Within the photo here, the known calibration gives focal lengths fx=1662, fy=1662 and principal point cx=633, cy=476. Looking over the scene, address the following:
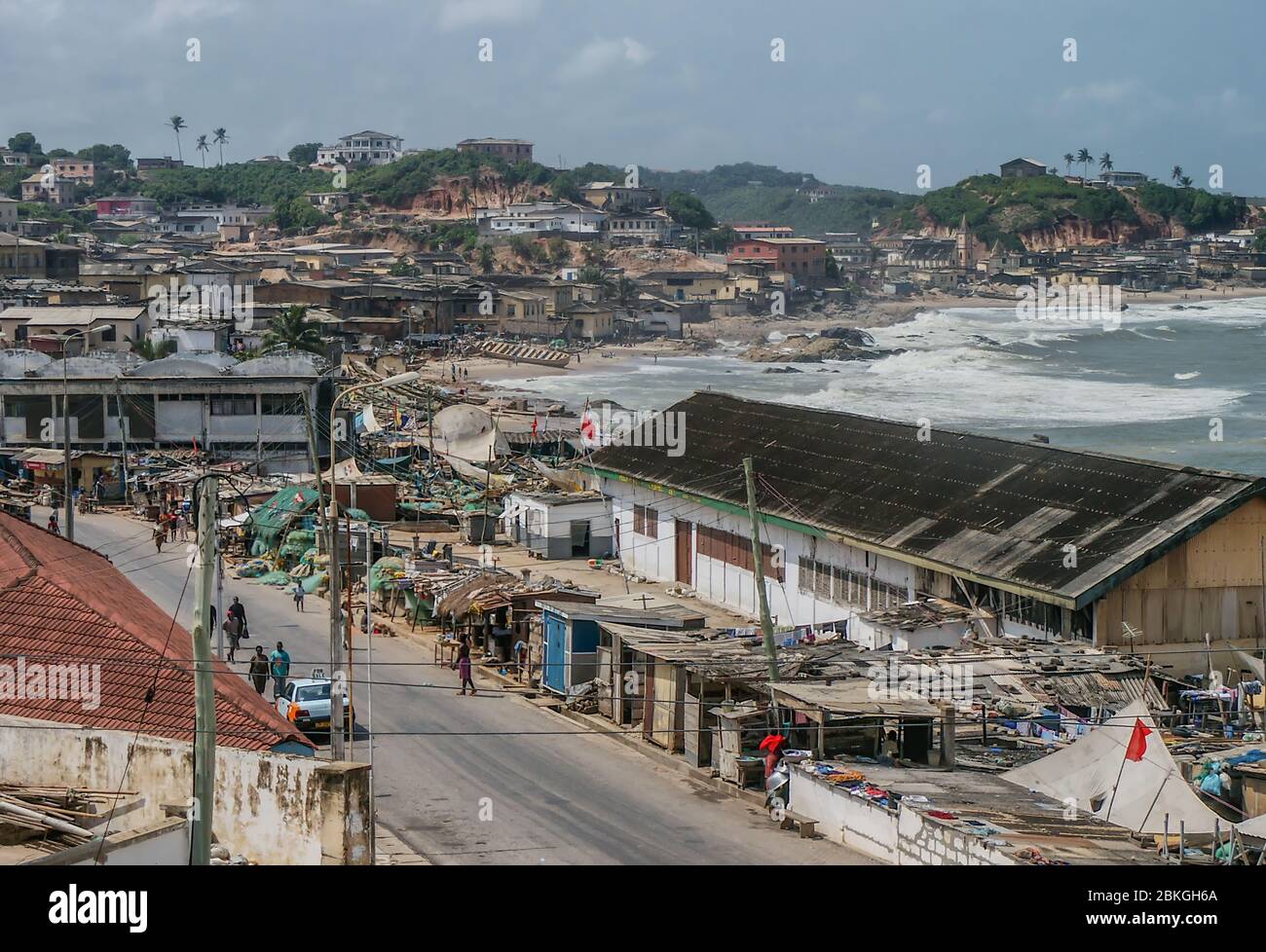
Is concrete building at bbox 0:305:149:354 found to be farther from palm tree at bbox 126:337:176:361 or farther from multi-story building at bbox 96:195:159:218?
multi-story building at bbox 96:195:159:218

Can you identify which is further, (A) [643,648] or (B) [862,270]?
(B) [862,270]

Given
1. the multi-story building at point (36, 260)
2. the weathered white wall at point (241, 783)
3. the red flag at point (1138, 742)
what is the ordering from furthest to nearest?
the multi-story building at point (36, 260) < the red flag at point (1138, 742) < the weathered white wall at point (241, 783)

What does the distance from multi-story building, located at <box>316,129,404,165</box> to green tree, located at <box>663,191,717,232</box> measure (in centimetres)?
4687

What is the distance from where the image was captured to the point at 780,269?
130 metres

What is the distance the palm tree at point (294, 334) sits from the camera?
61000 mm

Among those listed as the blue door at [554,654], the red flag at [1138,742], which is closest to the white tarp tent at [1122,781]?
the red flag at [1138,742]

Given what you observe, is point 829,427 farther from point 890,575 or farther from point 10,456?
point 10,456

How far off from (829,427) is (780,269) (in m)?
101

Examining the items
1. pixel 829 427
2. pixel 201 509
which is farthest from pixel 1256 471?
pixel 201 509

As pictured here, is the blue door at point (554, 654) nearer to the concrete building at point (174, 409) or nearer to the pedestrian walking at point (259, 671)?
the pedestrian walking at point (259, 671)

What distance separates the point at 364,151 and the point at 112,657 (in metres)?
178

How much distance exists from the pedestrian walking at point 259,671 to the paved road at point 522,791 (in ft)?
2.18

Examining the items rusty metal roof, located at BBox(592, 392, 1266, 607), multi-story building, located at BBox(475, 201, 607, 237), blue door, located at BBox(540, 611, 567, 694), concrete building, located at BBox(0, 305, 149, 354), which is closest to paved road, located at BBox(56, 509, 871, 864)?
blue door, located at BBox(540, 611, 567, 694)
